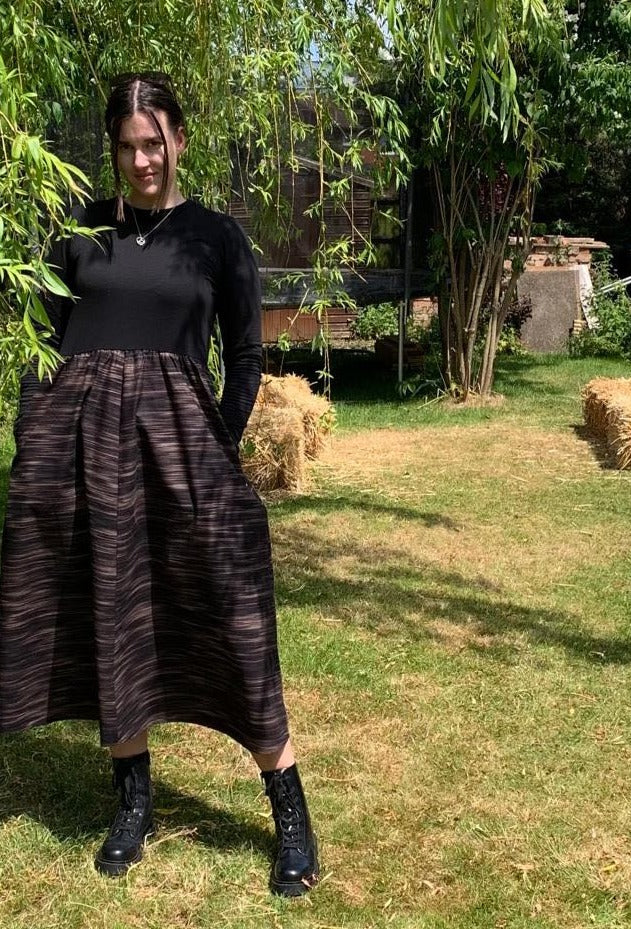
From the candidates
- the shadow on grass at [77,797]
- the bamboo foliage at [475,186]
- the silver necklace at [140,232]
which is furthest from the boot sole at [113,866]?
the bamboo foliage at [475,186]

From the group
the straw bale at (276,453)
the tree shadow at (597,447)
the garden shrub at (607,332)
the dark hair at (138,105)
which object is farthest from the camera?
the garden shrub at (607,332)

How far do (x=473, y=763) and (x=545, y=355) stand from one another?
11.7 m

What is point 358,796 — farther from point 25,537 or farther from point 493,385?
point 493,385

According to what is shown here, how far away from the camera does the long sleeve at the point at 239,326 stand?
2420mm

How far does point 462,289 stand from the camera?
10328 mm

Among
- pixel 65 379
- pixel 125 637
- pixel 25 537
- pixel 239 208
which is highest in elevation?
pixel 239 208

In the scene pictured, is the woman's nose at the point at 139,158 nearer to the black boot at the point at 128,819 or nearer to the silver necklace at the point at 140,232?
the silver necklace at the point at 140,232

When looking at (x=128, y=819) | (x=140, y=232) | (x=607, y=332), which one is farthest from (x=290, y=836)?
(x=607, y=332)

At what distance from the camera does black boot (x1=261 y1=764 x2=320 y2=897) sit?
2.50 metres

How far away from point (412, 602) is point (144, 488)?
2.54m

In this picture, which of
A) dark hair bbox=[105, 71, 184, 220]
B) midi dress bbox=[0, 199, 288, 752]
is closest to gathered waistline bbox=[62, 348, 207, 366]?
midi dress bbox=[0, 199, 288, 752]

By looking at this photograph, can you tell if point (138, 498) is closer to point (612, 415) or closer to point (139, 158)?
point (139, 158)

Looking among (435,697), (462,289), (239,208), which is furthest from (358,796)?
(462,289)

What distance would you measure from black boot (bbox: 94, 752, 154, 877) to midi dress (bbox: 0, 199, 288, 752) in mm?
209
